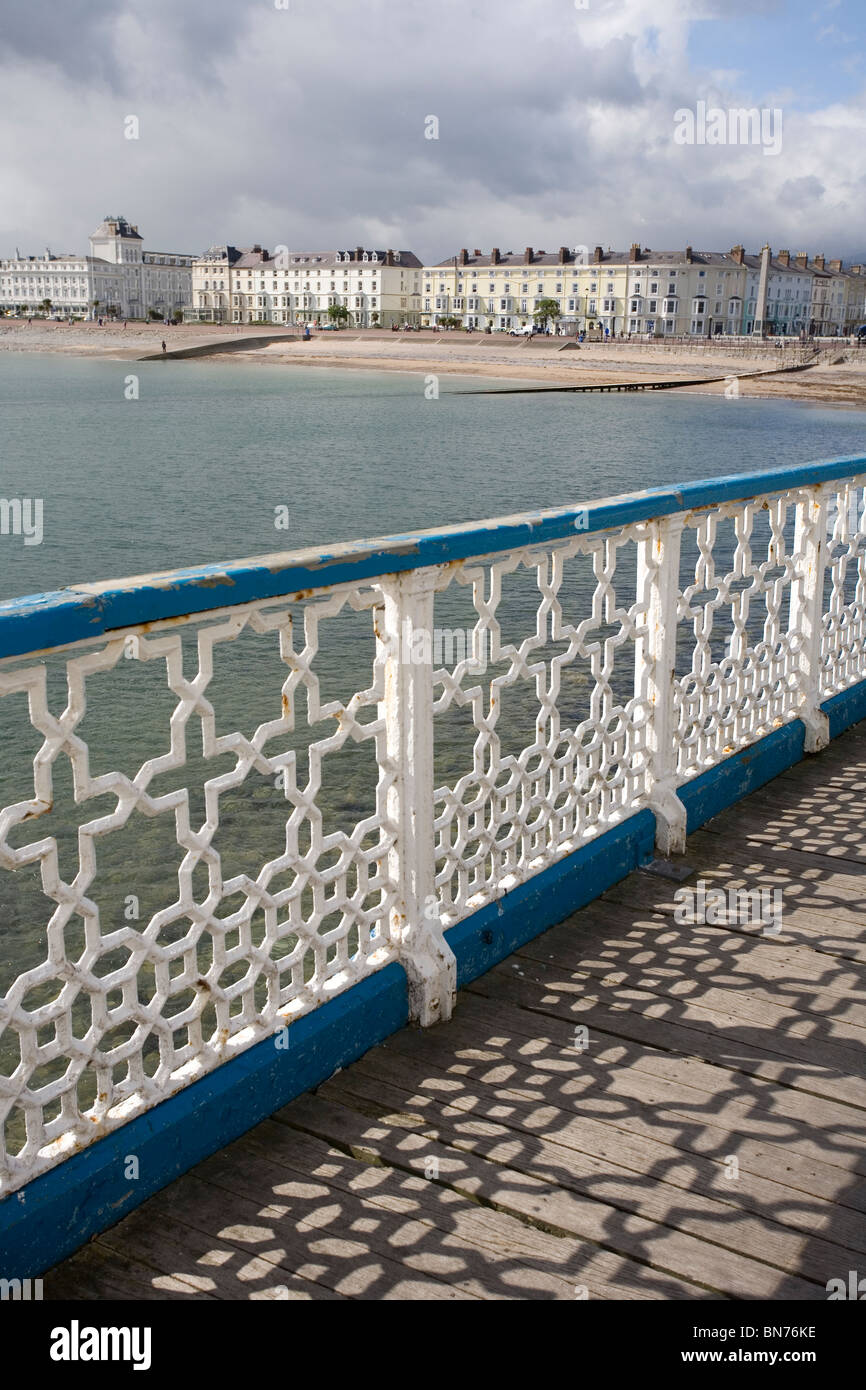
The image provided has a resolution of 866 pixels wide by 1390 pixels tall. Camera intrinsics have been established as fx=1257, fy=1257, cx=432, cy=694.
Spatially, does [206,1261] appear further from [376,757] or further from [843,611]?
[843,611]

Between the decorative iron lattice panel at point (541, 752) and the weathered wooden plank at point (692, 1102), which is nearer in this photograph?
the weathered wooden plank at point (692, 1102)

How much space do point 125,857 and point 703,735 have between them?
14.0ft

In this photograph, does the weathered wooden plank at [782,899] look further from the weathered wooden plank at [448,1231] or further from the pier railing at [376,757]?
the weathered wooden plank at [448,1231]

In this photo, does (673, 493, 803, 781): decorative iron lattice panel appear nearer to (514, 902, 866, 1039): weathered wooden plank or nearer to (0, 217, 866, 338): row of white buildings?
(514, 902, 866, 1039): weathered wooden plank

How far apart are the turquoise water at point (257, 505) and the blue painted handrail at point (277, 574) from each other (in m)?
2.80

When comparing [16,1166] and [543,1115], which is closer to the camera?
[16,1166]

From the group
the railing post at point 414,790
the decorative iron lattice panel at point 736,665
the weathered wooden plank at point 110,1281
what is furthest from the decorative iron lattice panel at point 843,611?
the weathered wooden plank at point 110,1281

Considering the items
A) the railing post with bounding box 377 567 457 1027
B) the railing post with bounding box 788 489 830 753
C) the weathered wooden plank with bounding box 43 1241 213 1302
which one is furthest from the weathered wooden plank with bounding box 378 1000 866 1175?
the railing post with bounding box 788 489 830 753

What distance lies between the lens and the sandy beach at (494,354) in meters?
92.4

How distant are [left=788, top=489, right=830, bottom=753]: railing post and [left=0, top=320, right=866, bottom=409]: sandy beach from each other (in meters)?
79.7

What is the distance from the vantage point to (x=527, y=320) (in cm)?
15912

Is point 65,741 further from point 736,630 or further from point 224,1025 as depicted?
point 736,630

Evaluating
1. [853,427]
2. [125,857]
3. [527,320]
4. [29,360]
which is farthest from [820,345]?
[125,857]

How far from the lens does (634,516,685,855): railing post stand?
4.34 meters
